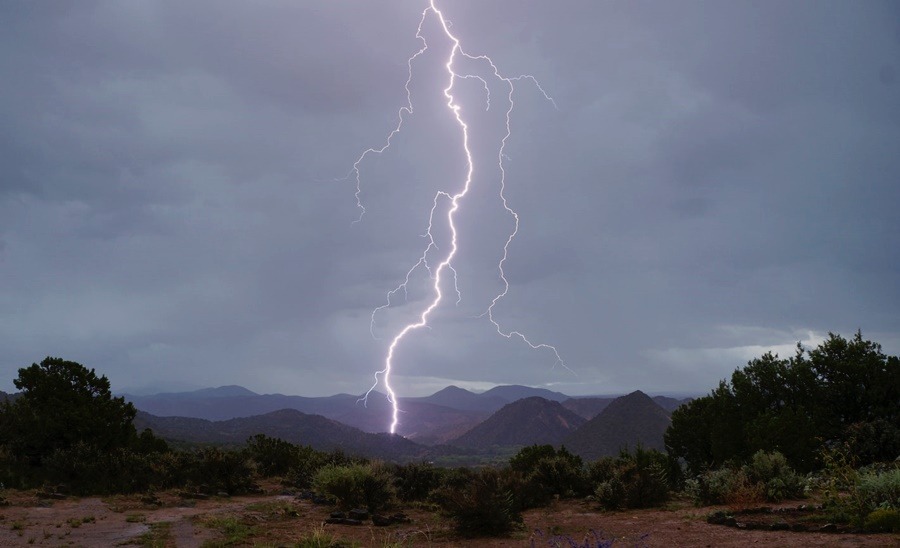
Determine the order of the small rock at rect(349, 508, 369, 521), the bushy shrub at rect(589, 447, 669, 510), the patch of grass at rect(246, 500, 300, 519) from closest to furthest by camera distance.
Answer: the small rock at rect(349, 508, 369, 521), the patch of grass at rect(246, 500, 300, 519), the bushy shrub at rect(589, 447, 669, 510)

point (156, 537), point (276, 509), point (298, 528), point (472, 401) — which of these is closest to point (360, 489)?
point (276, 509)

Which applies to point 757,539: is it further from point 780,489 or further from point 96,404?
point 96,404

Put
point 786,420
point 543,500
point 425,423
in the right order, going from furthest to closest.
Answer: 1. point 425,423
2. point 786,420
3. point 543,500

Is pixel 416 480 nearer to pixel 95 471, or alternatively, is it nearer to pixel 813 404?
pixel 95 471

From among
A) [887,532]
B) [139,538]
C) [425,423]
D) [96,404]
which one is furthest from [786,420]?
[425,423]

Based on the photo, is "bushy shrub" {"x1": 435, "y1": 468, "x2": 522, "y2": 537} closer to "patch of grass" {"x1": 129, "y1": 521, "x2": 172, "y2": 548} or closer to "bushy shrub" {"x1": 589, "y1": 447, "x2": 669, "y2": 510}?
"bushy shrub" {"x1": 589, "y1": 447, "x2": 669, "y2": 510}

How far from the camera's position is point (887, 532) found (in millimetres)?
8273

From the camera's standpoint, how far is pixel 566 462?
1733 centimetres

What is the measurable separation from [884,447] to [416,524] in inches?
770

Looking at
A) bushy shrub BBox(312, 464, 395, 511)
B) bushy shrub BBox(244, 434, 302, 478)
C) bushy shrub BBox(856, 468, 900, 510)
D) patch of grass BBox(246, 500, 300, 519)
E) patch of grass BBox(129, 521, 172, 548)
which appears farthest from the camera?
bushy shrub BBox(244, 434, 302, 478)

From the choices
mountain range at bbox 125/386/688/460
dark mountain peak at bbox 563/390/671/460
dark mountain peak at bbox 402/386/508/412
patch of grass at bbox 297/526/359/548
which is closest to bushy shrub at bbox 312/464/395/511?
patch of grass at bbox 297/526/359/548

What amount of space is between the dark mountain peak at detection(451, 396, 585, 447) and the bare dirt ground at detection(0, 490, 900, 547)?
90009mm

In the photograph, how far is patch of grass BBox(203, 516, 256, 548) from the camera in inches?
387

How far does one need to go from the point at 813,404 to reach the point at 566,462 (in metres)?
15.7
